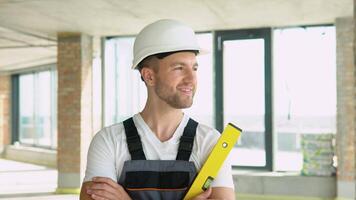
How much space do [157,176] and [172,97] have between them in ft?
0.83

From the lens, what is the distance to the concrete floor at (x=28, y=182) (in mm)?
7139

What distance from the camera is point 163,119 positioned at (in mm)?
1449

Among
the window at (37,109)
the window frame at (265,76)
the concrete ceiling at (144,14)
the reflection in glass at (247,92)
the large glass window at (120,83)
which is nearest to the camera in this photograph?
the concrete ceiling at (144,14)

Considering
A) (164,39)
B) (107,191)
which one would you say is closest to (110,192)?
(107,191)

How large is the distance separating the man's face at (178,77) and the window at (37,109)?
37.3 ft

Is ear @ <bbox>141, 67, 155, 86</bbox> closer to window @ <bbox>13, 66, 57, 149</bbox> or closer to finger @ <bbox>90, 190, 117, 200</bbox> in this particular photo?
finger @ <bbox>90, 190, 117, 200</bbox>

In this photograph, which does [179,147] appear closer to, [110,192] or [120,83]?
[110,192]

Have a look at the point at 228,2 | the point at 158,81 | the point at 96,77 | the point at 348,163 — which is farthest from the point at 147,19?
the point at 158,81

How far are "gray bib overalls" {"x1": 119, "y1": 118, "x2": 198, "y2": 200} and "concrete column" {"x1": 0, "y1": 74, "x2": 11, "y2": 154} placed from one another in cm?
1410

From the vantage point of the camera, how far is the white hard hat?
137 centimetres

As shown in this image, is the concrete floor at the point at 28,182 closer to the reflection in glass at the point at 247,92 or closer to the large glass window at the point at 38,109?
the large glass window at the point at 38,109

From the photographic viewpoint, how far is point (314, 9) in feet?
19.6

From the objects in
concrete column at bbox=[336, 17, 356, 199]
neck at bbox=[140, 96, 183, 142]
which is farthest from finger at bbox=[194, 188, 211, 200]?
A: concrete column at bbox=[336, 17, 356, 199]

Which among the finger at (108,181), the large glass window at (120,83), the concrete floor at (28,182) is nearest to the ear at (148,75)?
the finger at (108,181)
